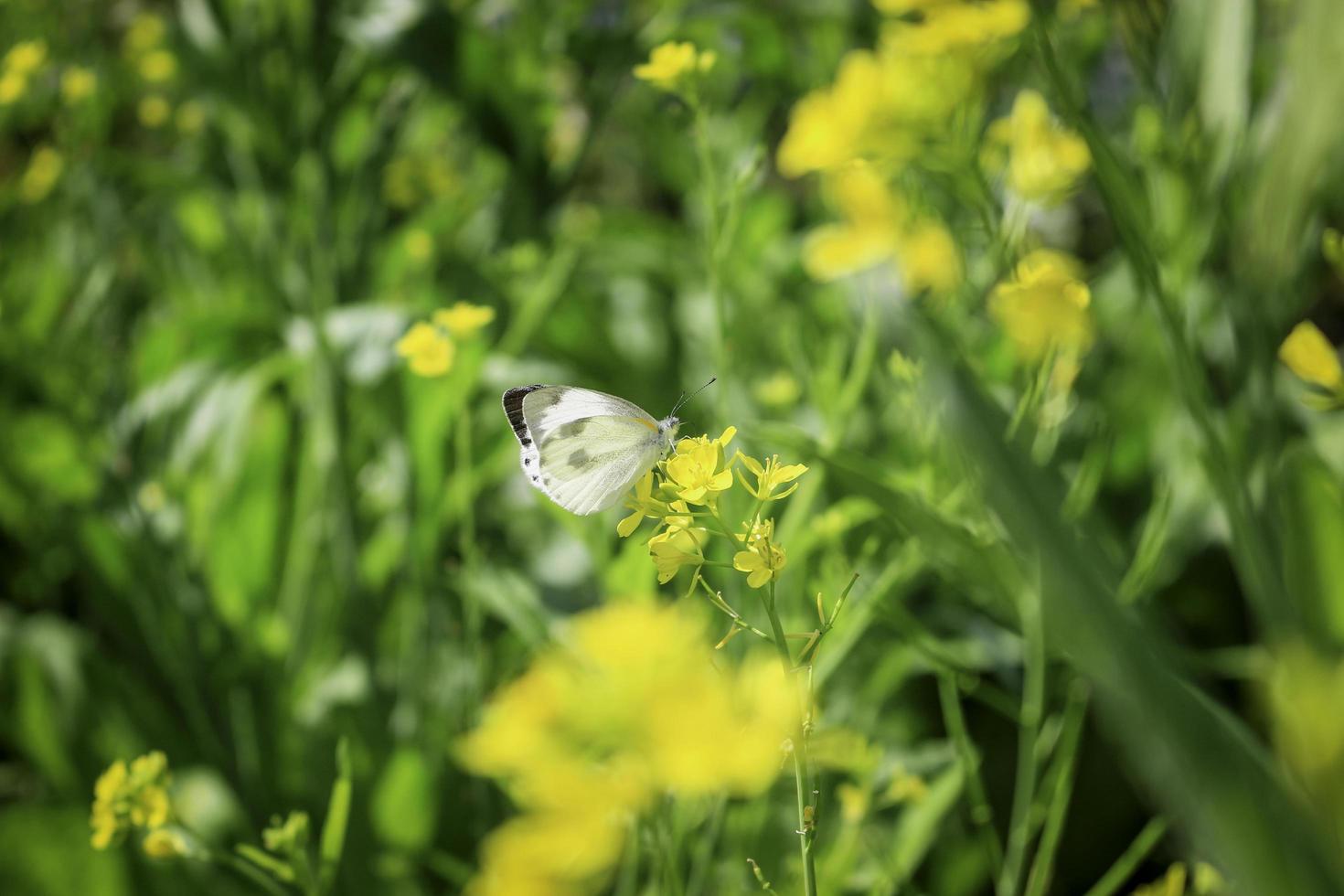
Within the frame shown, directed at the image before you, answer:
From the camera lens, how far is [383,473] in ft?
3.67

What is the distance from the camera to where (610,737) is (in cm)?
21

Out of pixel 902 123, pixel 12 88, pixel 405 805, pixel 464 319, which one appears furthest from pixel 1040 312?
pixel 12 88

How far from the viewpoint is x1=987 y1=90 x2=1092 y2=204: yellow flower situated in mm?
585

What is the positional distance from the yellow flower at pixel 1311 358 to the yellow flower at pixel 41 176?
1316 millimetres

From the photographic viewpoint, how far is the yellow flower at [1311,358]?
42 cm

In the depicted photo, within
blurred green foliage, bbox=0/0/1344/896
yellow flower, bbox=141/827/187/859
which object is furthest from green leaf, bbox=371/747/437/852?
yellow flower, bbox=141/827/187/859

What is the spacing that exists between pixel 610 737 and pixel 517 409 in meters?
0.34

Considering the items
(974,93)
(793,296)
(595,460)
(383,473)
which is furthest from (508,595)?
(793,296)

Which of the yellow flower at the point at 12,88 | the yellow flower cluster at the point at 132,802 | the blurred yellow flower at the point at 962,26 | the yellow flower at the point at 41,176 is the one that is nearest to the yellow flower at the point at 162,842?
the yellow flower cluster at the point at 132,802

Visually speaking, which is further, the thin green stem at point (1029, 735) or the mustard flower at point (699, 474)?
the thin green stem at point (1029, 735)

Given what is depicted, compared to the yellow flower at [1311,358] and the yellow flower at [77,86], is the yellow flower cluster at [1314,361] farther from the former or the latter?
the yellow flower at [77,86]

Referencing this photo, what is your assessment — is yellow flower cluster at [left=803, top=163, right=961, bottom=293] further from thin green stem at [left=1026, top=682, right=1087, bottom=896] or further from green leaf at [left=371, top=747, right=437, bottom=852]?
green leaf at [left=371, top=747, right=437, bottom=852]

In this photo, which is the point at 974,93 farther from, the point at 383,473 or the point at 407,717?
the point at 383,473

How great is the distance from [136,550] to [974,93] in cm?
80
